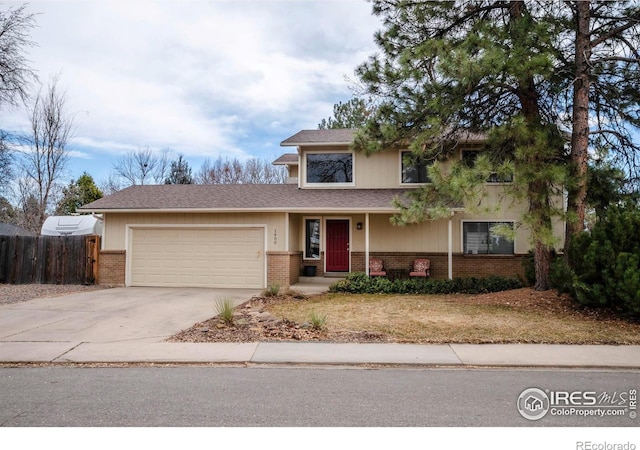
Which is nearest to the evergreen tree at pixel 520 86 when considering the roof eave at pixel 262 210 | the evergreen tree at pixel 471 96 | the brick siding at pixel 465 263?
the evergreen tree at pixel 471 96

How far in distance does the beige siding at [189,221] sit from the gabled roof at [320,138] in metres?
3.08

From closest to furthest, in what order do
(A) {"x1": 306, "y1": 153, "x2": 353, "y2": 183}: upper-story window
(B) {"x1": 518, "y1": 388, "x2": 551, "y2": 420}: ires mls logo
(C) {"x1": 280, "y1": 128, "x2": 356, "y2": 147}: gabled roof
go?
(B) {"x1": 518, "y1": 388, "x2": 551, "y2": 420}: ires mls logo → (C) {"x1": 280, "y1": 128, "x2": 356, "y2": 147}: gabled roof → (A) {"x1": 306, "y1": 153, "x2": 353, "y2": 183}: upper-story window

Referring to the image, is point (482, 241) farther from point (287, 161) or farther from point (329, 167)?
point (287, 161)

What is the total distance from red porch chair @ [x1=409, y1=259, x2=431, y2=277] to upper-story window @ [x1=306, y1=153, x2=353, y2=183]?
3.97m

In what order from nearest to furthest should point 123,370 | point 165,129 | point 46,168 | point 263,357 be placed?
1. point 123,370
2. point 263,357
3. point 46,168
4. point 165,129

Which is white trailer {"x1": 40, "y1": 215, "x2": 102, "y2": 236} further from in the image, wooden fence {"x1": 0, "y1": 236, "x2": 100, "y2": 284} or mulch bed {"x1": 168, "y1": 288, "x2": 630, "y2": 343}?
mulch bed {"x1": 168, "y1": 288, "x2": 630, "y2": 343}

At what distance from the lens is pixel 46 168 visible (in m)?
26.9

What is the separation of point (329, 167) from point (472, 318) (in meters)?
9.11

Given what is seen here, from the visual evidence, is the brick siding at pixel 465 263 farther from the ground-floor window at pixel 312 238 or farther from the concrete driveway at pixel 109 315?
the concrete driveway at pixel 109 315

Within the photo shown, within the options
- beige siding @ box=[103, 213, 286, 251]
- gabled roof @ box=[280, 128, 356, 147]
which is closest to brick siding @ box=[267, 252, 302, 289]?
beige siding @ box=[103, 213, 286, 251]

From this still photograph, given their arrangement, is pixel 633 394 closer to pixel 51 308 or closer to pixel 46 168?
pixel 51 308

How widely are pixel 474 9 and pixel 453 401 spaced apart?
10221 millimetres

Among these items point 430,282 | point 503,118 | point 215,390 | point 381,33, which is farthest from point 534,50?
point 215,390

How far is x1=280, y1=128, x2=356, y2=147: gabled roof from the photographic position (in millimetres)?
15828
